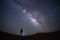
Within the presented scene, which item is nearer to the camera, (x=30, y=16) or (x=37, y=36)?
(x=37, y=36)

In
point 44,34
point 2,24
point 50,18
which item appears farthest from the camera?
point 2,24

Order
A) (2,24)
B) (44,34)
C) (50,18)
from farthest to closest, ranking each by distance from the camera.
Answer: (2,24) < (50,18) < (44,34)

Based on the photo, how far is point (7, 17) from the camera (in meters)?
3.01

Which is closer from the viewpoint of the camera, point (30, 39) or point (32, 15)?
point (30, 39)

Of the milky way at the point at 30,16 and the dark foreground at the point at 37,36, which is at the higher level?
the milky way at the point at 30,16

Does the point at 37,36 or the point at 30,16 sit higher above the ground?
the point at 30,16

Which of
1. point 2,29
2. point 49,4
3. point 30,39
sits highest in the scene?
point 49,4

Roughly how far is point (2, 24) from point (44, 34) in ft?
3.32

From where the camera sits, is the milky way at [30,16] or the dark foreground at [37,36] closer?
the dark foreground at [37,36]

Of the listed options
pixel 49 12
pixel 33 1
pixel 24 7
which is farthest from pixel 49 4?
pixel 24 7

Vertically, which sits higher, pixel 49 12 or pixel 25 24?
pixel 49 12

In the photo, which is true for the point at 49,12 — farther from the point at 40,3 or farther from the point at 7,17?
the point at 7,17

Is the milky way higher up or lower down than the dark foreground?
higher up

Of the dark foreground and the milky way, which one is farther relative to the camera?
the milky way
